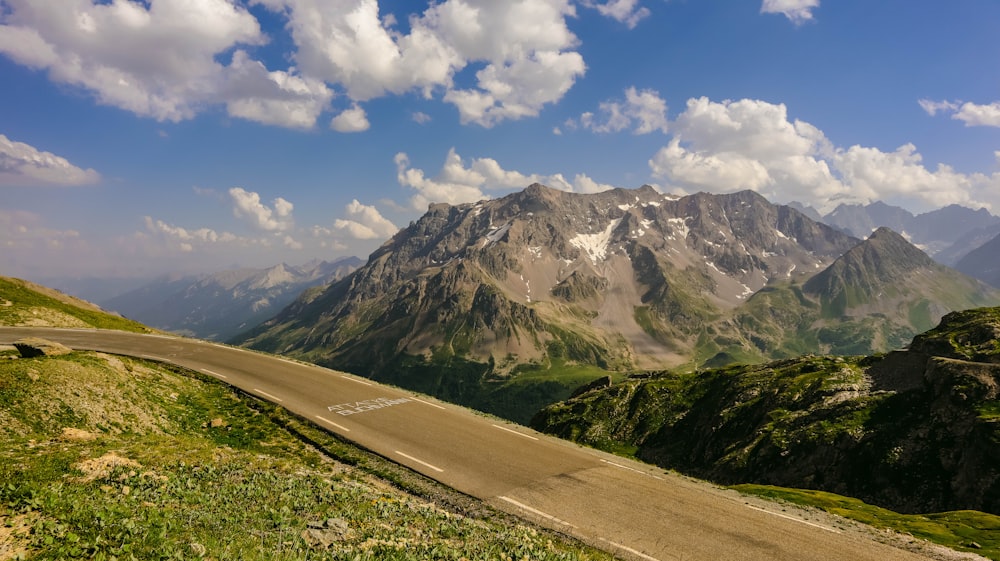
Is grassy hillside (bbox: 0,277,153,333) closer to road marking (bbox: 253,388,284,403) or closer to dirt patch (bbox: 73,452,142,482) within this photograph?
road marking (bbox: 253,388,284,403)

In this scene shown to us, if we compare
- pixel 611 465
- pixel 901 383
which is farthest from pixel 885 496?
pixel 611 465

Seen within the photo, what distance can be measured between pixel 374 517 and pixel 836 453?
52035 mm

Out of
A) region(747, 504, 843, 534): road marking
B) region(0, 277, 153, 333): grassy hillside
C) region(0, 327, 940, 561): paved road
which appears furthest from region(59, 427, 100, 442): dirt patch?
region(0, 277, 153, 333): grassy hillside

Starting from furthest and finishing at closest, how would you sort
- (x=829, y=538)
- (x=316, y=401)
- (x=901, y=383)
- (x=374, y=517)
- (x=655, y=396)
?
(x=655, y=396) → (x=901, y=383) → (x=316, y=401) → (x=829, y=538) → (x=374, y=517)

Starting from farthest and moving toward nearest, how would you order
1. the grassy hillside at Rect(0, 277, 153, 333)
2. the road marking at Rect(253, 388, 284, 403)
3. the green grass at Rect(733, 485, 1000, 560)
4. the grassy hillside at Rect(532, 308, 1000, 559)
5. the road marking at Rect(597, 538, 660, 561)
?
the grassy hillside at Rect(0, 277, 153, 333) < the road marking at Rect(253, 388, 284, 403) < the grassy hillside at Rect(532, 308, 1000, 559) < the green grass at Rect(733, 485, 1000, 560) < the road marking at Rect(597, 538, 660, 561)

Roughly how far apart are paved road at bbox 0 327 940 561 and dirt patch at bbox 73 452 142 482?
48.5 ft

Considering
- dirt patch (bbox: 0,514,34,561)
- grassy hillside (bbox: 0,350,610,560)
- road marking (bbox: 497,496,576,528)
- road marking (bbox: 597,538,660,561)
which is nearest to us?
dirt patch (bbox: 0,514,34,561)

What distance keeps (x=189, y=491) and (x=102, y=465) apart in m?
4.21

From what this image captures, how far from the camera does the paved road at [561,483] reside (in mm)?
21734

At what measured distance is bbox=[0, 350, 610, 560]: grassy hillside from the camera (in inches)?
485

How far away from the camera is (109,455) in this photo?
18875 mm

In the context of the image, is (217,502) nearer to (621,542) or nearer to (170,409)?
(621,542)

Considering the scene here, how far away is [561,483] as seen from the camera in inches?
→ 1092

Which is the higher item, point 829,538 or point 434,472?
point 829,538
